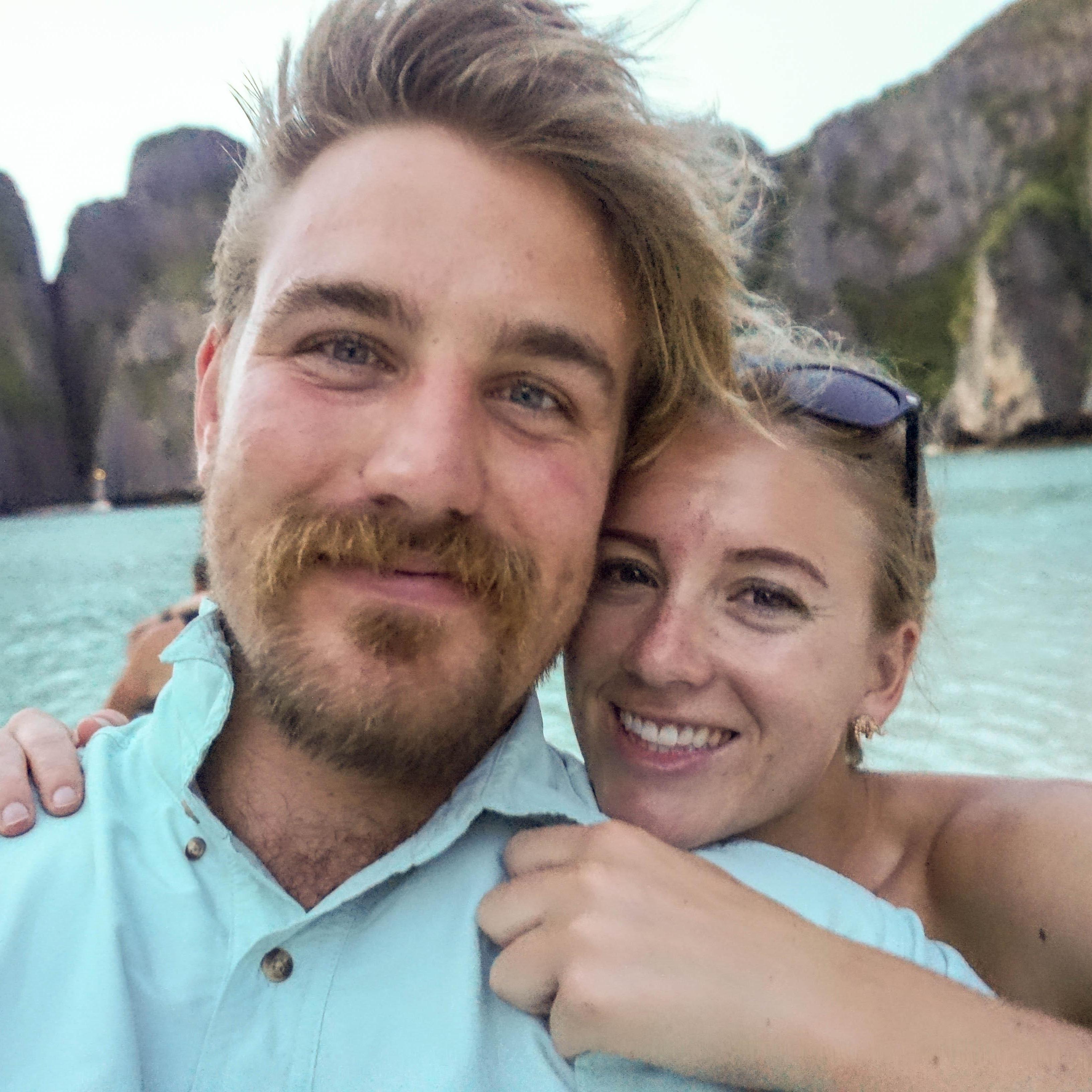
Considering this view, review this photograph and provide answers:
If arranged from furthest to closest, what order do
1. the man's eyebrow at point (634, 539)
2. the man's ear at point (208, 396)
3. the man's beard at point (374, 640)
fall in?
the man's eyebrow at point (634, 539), the man's ear at point (208, 396), the man's beard at point (374, 640)

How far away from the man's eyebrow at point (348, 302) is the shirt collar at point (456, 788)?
0.53 m

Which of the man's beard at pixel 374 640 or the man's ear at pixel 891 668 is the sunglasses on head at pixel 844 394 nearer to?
the man's ear at pixel 891 668

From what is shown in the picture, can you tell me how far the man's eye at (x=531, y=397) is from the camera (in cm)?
137

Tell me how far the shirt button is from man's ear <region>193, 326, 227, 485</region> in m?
0.82

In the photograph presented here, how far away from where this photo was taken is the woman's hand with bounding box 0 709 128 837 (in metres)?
1.21

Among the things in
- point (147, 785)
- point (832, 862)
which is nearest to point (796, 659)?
point (832, 862)

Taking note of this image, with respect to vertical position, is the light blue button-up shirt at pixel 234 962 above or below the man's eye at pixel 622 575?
below

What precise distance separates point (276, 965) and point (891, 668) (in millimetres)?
1497

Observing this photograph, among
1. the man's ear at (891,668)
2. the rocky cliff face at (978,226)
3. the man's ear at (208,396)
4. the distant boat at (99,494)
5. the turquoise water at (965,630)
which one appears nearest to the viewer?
the man's ear at (208,396)

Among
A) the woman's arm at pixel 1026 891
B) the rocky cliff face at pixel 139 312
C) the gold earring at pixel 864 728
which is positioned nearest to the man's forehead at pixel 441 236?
the gold earring at pixel 864 728

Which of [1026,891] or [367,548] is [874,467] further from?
[367,548]

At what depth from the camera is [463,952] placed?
1.15 metres

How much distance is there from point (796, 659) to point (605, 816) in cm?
54

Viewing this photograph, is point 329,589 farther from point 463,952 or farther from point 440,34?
point 440,34
